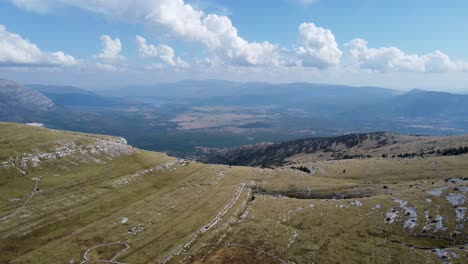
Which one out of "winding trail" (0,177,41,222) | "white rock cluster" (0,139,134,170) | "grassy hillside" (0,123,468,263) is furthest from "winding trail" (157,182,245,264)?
"white rock cluster" (0,139,134,170)

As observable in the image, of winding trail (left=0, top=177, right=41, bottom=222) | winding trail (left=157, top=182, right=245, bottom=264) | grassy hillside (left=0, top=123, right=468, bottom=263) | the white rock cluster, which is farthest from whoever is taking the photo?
the white rock cluster

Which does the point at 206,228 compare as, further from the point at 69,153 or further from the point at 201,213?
the point at 69,153

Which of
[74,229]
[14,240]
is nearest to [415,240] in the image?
[74,229]

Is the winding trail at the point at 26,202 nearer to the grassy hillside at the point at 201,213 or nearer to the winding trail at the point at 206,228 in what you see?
the grassy hillside at the point at 201,213

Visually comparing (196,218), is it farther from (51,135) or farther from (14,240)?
(51,135)

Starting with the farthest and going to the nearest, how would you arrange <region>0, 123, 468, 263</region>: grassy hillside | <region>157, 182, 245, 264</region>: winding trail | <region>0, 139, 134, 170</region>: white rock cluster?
1. <region>0, 139, 134, 170</region>: white rock cluster
2. <region>157, 182, 245, 264</region>: winding trail
3. <region>0, 123, 468, 263</region>: grassy hillside

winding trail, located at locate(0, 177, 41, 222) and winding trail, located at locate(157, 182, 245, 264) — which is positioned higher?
winding trail, located at locate(0, 177, 41, 222)

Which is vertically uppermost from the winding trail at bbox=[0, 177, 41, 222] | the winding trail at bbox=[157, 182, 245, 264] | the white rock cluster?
the white rock cluster

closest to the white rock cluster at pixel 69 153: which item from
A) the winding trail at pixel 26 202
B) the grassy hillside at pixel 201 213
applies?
the grassy hillside at pixel 201 213

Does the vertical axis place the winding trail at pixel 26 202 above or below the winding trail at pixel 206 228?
above

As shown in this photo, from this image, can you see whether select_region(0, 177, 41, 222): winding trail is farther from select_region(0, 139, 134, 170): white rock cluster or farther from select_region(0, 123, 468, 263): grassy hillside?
select_region(0, 139, 134, 170): white rock cluster
